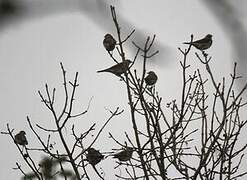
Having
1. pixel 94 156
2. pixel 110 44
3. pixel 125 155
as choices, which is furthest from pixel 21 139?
pixel 110 44

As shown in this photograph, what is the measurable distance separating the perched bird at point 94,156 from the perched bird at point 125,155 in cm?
17

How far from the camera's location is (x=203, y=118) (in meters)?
3.68

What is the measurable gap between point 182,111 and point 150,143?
440 mm

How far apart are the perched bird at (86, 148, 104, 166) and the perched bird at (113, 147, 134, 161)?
0.17 m

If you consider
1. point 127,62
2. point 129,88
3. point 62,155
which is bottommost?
point 62,155

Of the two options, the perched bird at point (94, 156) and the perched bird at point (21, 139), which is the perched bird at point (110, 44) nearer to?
the perched bird at point (94, 156)

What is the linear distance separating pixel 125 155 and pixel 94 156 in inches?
12.1

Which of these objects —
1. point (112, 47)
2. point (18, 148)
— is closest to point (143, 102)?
point (112, 47)

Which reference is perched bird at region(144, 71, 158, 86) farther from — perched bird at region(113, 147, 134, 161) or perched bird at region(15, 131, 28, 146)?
perched bird at region(15, 131, 28, 146)

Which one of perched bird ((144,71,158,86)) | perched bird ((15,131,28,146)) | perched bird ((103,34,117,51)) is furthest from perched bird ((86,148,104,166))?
perched bird ((103,34,117,51))

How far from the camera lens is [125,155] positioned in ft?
11.5

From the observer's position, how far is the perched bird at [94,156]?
11.3 feet

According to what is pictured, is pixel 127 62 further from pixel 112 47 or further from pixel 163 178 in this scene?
pixel 163 178

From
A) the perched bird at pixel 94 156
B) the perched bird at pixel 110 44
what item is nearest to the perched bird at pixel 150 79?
the perched bird at pixel 110 44
